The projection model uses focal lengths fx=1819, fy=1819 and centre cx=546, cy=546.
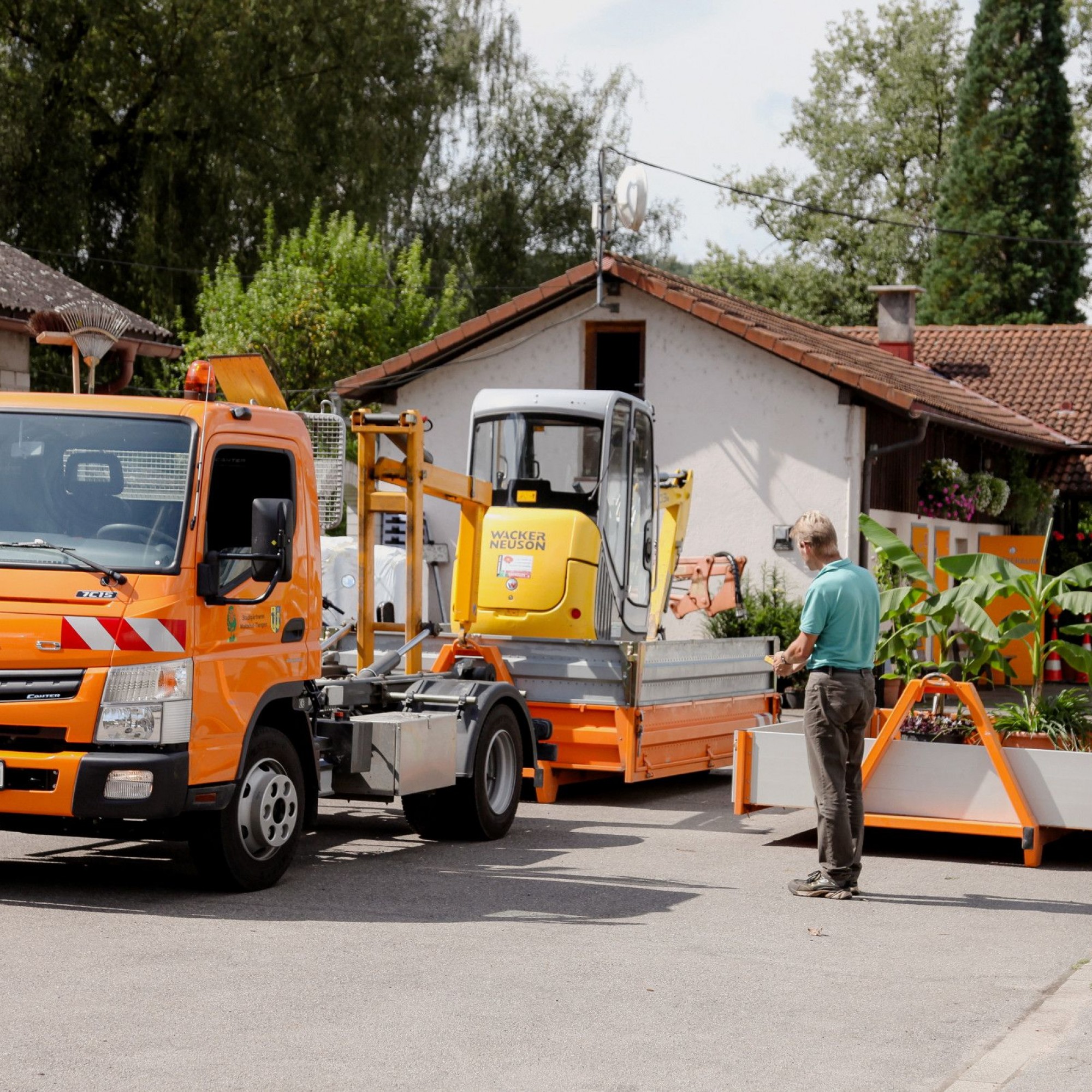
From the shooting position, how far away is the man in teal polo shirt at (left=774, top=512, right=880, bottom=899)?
31.5 ft

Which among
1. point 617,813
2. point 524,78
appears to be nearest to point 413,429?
point 617,813

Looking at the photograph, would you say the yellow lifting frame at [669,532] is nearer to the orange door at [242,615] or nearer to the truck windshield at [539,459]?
the truck windshield at [539,459]

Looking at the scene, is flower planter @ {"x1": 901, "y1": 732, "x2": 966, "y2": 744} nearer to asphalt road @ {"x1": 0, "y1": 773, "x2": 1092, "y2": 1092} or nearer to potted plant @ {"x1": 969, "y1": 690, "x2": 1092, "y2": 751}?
potted plant @ {"x1": 969, "y1": 690, "x2": 1092, "y2": 751}

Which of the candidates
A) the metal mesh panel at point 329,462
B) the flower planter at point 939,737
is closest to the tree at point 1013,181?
the flower planter at point 939,737

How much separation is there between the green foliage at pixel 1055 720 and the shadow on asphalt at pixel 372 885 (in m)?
2.56

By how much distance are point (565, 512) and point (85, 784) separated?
6.53 metres

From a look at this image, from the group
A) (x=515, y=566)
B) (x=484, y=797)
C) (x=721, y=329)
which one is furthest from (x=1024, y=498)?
(x=484, y=797)

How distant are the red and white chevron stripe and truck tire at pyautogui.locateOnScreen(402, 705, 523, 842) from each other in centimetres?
316

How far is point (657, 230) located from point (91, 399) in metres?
39.6

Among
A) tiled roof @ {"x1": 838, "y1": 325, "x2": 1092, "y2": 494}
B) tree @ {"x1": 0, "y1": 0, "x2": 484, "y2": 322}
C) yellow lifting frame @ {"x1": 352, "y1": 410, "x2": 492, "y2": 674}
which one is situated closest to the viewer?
yellow lifting frame @ {"x1": 352, "y1": 410, "x2": 492, "y2": 674}

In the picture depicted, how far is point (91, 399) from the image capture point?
924cm

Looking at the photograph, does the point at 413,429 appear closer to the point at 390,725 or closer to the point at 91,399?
the point at 390,725

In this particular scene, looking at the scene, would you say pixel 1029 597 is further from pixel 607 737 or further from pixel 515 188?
pixel 515 188

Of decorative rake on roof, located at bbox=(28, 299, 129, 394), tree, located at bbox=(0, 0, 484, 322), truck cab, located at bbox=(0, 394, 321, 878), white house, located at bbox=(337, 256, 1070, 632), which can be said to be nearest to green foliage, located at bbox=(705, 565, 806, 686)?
white house, located at bbox=(337, 256, 1070, 632)
